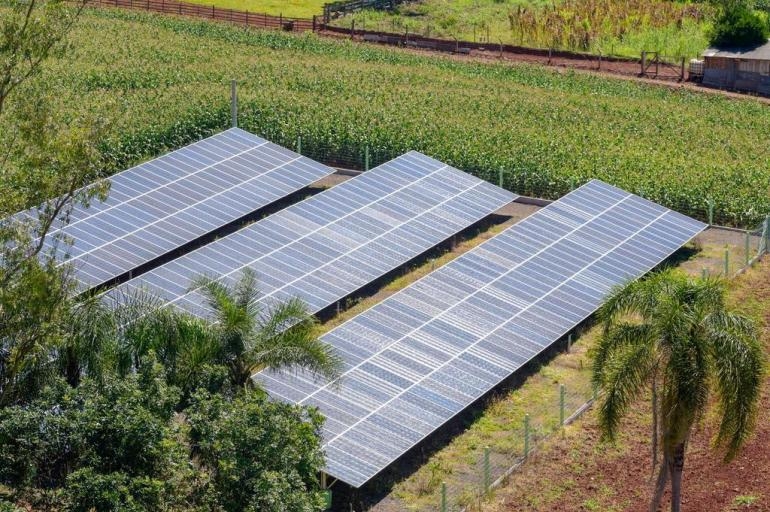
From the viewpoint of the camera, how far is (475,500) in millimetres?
32500

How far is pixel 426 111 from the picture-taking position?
65.4m

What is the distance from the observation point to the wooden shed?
252ft

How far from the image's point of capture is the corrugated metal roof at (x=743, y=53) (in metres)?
76.9

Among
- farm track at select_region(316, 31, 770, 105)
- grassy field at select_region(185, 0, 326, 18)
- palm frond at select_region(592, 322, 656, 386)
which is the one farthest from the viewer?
grassy field at select_region(185, 0, 326, 18)

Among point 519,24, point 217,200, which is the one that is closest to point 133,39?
point 519,24

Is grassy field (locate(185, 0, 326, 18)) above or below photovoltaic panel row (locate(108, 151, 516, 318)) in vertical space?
below

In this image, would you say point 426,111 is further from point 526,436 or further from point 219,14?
point 526,436

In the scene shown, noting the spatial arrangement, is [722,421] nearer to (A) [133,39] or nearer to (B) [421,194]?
(B) [421,194]

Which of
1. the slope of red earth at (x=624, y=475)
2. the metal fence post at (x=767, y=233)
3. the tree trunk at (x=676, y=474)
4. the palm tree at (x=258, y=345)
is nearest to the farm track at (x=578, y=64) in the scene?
the metal fence post at (x=767, y=233)

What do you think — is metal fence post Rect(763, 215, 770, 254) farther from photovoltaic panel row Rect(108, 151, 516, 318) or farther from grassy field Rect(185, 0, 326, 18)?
grassy field Rect(185, 0, 326, 18)

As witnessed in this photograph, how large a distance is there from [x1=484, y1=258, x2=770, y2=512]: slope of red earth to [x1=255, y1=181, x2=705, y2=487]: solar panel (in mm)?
2443

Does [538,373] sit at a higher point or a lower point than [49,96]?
lower

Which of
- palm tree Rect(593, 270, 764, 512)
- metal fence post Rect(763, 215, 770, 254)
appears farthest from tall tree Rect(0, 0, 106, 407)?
metal fence post Rect(763, 215, 770, 254)

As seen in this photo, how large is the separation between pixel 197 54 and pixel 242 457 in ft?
179
